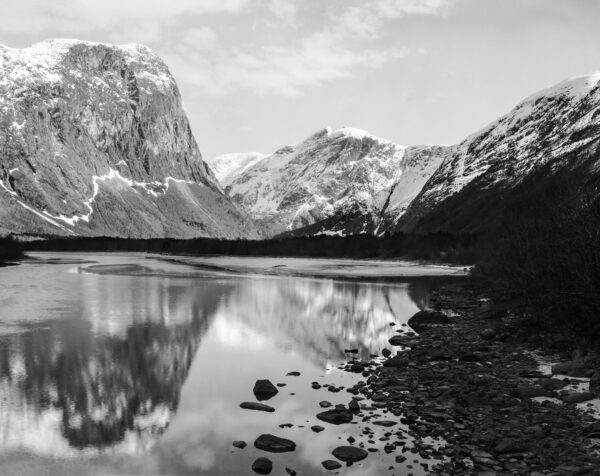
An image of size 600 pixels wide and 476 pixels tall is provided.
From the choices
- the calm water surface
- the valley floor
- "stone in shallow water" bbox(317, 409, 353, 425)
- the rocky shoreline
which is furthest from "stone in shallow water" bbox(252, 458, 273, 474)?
the valley floor

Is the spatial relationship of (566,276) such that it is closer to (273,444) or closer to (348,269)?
(273,444)

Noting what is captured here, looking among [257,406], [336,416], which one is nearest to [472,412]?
[336,416]

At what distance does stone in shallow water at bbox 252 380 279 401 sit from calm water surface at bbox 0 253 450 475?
270 millimetres

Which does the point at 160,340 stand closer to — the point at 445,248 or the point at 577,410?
the point at 577,410

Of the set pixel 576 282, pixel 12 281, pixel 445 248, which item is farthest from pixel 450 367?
pixel 445 248

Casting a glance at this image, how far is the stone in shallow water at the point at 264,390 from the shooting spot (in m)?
20.1

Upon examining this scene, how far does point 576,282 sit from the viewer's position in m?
23.4

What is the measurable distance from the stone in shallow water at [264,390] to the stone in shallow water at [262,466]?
5.96 metres

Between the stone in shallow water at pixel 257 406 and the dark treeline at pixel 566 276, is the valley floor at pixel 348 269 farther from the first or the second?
the stone in shallow water at pixel 257 406

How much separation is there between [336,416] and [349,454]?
289 centimetres

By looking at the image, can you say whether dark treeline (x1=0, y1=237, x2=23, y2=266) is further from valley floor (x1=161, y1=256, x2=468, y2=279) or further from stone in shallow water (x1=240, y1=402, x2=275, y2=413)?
stone in shallow water (x1=240, y1=402, x2=275, y2=413)

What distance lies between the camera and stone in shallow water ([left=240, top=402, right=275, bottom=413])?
1849 cm

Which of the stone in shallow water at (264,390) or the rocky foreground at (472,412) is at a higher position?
the rocky foreground at (472,412)

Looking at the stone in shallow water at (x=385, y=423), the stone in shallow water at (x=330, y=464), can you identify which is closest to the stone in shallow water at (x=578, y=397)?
the stone in shallow water at (x=385, y=423)
